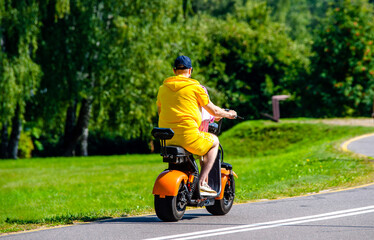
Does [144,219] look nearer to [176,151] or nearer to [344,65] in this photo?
[176,151]

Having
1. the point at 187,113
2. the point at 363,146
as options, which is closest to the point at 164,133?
the point at 187,113

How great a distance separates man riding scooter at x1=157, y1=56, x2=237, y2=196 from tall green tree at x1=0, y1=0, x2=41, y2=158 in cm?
1490

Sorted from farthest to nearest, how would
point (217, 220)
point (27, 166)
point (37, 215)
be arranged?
point (27, 166) < point (37, 215) < point (217, 220)

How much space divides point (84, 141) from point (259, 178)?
1784 centimetres

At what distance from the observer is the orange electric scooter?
24.9ft

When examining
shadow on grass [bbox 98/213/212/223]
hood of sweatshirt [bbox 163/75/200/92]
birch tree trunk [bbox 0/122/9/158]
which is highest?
hood of sweatshirt [bbox 163/75/200/92]

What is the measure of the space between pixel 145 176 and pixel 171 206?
11586mm

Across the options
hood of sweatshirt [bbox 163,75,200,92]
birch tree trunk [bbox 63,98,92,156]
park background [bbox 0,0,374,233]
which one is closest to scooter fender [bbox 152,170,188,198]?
hood of sweatshirt [bbox 163,75,200,92]

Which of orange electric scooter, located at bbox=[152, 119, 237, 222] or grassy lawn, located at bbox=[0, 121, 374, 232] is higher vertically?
orange electric scooter, located at bbox=[152, 119, 237, 222]

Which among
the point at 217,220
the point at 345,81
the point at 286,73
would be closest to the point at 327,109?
the point at 345,81

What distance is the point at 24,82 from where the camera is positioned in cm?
2319

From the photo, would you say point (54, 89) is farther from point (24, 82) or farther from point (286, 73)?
point (286, 73)

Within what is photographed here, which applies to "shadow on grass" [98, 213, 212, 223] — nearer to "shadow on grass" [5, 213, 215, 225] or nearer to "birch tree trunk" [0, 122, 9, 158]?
"shadow on grass" [5, 213, 215, 225]

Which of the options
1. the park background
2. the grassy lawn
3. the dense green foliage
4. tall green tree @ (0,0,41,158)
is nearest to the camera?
the grassy lawn
